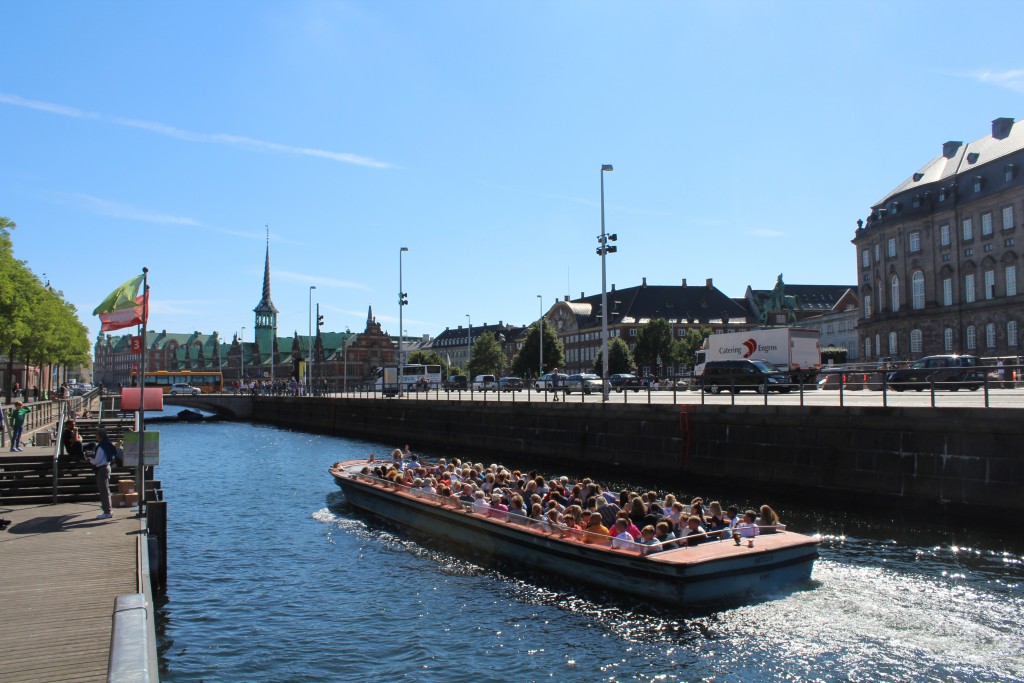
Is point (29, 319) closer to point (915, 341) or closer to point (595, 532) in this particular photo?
point (595, 532)

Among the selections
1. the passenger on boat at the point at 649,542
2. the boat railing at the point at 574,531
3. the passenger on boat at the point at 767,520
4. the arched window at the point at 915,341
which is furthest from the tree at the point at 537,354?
the passenger on boat at the point at 649,542

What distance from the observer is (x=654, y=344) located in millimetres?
100000

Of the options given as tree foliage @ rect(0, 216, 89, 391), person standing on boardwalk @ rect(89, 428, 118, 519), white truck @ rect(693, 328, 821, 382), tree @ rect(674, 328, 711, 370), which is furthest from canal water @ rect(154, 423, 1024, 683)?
tree @ rect(674, 328, 711, 370)

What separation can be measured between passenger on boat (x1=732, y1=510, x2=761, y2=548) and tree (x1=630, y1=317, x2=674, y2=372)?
274 ft

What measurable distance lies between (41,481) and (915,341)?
7282cm

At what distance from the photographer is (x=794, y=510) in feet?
76.8

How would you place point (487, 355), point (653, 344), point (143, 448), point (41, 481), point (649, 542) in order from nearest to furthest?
point (649, 542), point (143, 448), point (41, 481), point (653, 344), point (487, 355)

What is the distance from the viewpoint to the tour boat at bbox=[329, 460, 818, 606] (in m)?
14.5

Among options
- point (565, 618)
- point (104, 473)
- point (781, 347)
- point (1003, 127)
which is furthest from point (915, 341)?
point (104, 473)

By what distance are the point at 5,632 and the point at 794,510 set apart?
64.7 ft

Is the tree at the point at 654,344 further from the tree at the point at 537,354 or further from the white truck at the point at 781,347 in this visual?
the white truck at the point at 781,347

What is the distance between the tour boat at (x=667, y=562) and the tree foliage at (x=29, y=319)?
28.5m

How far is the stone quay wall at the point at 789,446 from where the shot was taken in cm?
2064

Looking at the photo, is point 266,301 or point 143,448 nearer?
point 143,448
